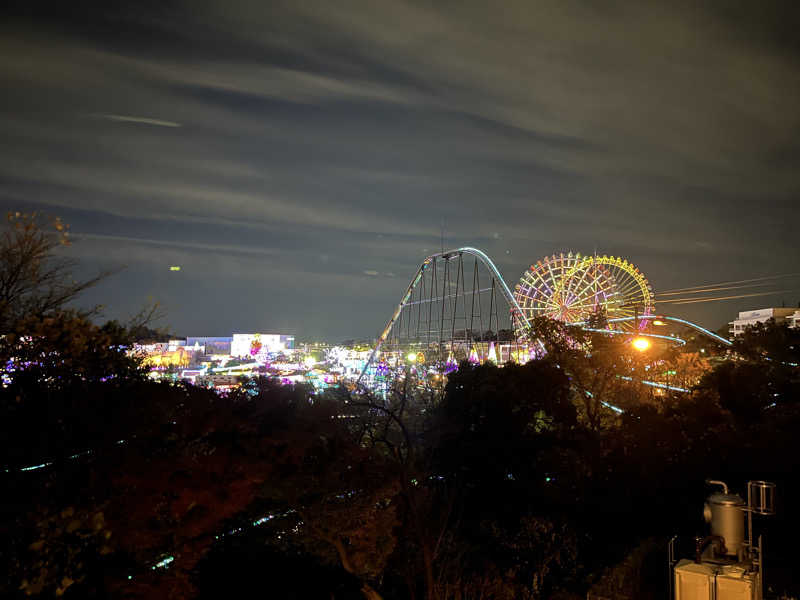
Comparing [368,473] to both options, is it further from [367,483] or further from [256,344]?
[256,344]

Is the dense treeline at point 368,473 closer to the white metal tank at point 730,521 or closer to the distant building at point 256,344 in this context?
the white metal tank at point 730,521

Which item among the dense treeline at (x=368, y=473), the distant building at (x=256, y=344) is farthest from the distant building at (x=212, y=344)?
the dense treeline at (x=368, y=473)

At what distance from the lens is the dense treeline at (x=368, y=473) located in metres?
5.65

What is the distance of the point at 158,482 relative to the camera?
20.8 feet

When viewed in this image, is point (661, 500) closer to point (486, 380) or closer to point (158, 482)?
point (486, 380)

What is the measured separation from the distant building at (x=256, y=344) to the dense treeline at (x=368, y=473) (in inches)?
2680

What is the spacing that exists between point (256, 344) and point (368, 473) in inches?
3047

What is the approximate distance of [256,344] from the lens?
273 feet

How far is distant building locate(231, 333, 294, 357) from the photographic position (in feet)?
272

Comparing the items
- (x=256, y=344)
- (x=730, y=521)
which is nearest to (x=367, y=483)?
(x=730, y=521)

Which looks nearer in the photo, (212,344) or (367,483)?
(367,483)

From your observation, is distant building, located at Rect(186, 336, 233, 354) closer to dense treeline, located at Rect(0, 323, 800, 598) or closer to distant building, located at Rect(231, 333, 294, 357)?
distant building, located at Rect(231, 333, 294, 357)

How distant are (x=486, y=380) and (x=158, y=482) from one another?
12.3 meters

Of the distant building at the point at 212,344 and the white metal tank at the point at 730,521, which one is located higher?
the distant building at the point at 212,344
